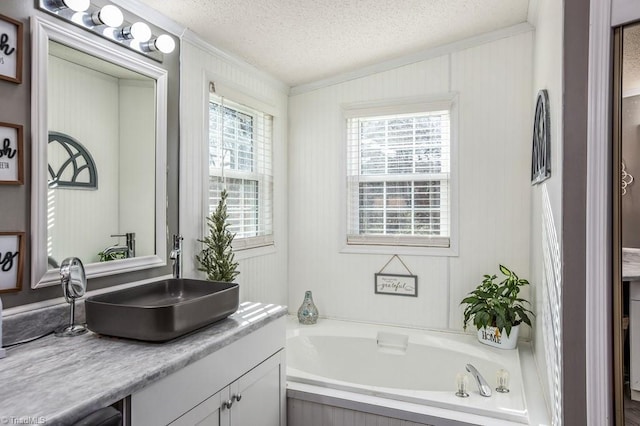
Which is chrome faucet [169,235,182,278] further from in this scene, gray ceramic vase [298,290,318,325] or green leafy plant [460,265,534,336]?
green leafy plant [460,265,534,336]

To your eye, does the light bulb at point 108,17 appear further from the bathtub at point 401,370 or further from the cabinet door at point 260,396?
the bathtub at point 401,370

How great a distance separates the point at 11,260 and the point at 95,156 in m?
0.55

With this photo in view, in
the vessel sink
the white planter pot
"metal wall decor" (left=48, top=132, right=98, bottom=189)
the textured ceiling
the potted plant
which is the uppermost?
the textured ceiling

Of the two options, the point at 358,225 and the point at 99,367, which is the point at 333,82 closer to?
the point at 358,225

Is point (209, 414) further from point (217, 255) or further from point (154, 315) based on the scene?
point (217, 255)

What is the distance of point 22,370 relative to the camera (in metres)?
1.22

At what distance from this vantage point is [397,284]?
3115mm

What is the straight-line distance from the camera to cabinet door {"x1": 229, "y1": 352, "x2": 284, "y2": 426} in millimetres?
1698

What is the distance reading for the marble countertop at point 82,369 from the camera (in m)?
1.01

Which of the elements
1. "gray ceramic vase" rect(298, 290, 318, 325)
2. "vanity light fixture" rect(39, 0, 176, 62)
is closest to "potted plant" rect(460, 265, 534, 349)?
"gray ceramic vase" rect(298, 290, 318, 325)

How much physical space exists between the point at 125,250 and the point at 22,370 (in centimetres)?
78

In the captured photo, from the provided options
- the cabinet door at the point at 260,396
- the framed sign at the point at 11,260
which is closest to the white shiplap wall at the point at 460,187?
the cabinet door at the point at 260,396

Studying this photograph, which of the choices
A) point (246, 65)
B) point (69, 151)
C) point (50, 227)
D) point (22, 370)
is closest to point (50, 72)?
point (69, 151)

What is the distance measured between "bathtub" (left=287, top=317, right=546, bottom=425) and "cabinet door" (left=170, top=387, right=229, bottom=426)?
2.03 feet
